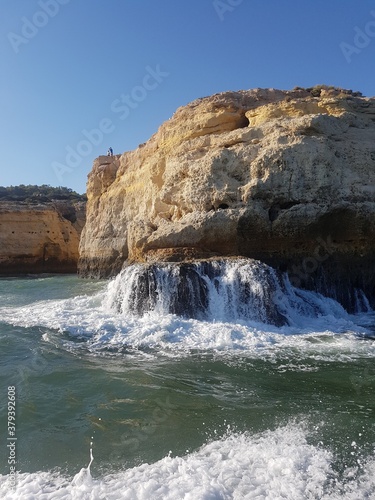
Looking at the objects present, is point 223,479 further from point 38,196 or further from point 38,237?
point 38,196

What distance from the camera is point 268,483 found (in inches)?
129

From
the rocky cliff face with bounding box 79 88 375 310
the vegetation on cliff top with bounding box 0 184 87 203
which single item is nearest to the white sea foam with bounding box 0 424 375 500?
the rocky cliff face with bounding box 79 88 375 310

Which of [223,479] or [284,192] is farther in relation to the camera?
[284,192]

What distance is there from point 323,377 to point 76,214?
94.2ft

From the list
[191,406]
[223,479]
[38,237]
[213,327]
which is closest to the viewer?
[223,479]

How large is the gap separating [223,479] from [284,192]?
9936 millimetres

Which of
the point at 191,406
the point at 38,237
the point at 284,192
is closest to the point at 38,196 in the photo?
the point at 38,237

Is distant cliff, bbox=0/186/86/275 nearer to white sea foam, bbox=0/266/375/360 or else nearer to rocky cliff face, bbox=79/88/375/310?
rocky cliff face, bbox=79/88/375/310

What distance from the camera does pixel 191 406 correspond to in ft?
15.6

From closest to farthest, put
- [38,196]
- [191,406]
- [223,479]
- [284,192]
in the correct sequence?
1. [223,479]
2. [191,406]
3. [284,192]
4. [38,196]

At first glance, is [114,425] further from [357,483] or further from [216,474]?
[357,483]

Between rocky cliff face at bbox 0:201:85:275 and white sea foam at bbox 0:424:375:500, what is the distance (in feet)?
90.9

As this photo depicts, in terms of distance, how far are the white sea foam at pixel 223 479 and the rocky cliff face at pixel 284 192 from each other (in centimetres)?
878

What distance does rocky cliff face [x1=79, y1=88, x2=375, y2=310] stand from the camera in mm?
12078
